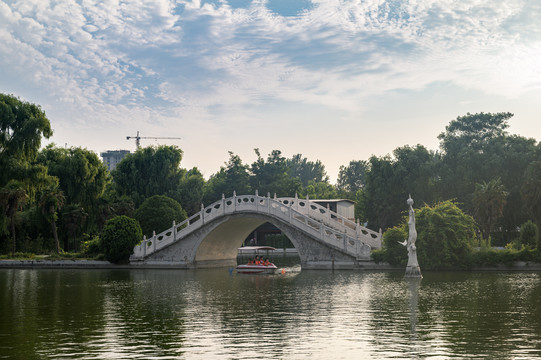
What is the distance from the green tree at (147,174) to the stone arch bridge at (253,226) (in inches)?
857

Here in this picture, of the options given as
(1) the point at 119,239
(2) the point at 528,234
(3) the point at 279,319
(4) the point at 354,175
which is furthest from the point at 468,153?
(4) the point at 354,175

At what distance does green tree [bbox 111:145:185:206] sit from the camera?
2840 inches

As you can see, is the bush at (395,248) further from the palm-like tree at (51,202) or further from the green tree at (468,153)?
the palm-like tree at (51,202)

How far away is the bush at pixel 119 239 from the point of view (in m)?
47.9

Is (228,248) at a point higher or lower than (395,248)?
higher

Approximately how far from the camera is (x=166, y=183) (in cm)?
7469

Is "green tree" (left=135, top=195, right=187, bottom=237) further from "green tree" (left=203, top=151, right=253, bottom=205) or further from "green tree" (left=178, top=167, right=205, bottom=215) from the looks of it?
"green tree" (left=203, top=151, right=253, bottom=205)

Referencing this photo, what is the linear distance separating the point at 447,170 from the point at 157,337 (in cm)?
4899

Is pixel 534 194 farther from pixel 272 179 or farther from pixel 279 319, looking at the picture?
pixel 272 179

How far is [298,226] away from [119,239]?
47.8 feet

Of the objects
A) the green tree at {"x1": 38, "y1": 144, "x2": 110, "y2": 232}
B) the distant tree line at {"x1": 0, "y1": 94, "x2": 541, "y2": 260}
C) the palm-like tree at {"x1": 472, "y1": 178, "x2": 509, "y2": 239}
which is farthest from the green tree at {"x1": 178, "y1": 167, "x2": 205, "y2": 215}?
the palm-like tree at {"x1": 472, "y1": 178, "x2": 509, "y2": 239}

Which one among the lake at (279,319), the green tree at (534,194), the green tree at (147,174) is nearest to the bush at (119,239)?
the lake at (279,319)

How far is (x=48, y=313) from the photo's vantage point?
2142 cm

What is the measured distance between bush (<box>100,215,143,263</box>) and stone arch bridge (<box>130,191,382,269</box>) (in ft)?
2.40
